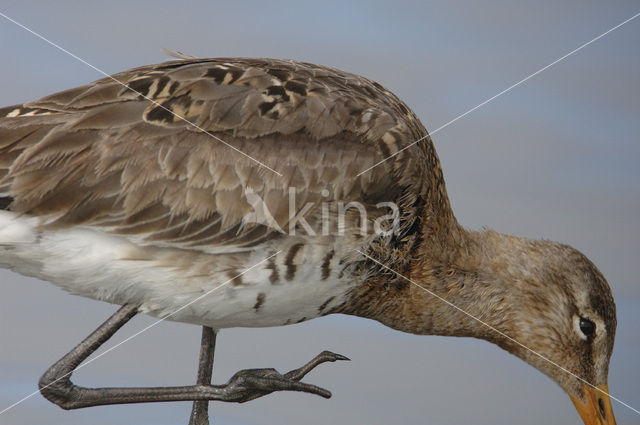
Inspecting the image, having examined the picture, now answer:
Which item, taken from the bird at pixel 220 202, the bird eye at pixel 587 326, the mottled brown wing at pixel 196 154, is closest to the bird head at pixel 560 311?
the bird eye at pixel 587 326

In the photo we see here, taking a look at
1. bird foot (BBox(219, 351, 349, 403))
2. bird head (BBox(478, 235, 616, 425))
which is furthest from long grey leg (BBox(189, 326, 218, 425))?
bird head (BBox(478, 235, 616, 425))

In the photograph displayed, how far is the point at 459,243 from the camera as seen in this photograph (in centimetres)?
475

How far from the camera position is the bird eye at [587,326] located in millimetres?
4727

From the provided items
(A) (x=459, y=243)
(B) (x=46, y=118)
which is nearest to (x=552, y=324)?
(A) (x=459, y=243)

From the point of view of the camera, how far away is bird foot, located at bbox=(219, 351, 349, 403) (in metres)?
4.43

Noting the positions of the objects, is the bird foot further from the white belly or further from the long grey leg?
the long grey leg

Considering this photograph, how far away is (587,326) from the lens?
15.5ft

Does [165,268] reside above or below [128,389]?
above

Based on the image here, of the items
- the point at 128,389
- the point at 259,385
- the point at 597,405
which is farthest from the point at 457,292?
the point at 128,389

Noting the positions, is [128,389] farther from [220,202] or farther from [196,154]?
[196,154]

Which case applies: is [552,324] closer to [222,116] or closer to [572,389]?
[572,389]

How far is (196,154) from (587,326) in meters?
2.09

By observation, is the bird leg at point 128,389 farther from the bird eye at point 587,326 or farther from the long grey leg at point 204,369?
the bird eye at point 587,326

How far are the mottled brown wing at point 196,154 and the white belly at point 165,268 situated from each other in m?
0.07
